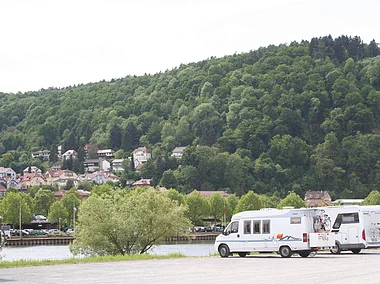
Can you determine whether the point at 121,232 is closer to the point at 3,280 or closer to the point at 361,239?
the point at 361,239

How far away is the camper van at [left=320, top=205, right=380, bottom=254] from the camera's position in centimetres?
4109

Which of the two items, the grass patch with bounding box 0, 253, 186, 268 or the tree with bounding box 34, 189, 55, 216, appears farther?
the tree with bounding box 34, 189, 55, 216

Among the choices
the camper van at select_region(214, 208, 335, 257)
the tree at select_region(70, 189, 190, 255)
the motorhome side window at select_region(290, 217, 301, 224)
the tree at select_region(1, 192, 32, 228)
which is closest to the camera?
the camper van at select_region(214, 208, 335, 257)

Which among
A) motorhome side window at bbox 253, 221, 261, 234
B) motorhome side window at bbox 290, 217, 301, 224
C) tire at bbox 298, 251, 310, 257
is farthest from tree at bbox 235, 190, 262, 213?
tire at bbox 298, 251, 310, 257

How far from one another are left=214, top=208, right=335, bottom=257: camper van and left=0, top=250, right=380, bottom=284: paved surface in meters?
A: 7.04

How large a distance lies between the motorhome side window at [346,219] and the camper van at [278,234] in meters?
1.23

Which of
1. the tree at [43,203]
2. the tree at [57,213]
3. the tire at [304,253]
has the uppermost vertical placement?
the tree at [43,203]

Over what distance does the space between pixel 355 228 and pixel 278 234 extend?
5.09 m

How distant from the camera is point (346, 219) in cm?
4231

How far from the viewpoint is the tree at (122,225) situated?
177 ft

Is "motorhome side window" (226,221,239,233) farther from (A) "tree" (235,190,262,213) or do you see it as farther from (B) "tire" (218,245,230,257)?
(A) "tree" (235,190,262,213)

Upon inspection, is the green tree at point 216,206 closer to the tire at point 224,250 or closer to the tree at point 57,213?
the tree at point 57,213

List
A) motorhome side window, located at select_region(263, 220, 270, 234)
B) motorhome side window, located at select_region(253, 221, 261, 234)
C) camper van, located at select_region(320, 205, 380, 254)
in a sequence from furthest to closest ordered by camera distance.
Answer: camper van, located at select_region(320, 205, 380, 254), motorhome side window, located at select_region(253, 221, 261, 234), motorhome side window, located at select_region(263, 220, 270, 234)

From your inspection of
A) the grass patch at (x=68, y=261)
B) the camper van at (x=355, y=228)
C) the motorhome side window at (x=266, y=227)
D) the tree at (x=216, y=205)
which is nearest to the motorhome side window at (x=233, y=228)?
the motorhome side window at (x=266, y=227)
